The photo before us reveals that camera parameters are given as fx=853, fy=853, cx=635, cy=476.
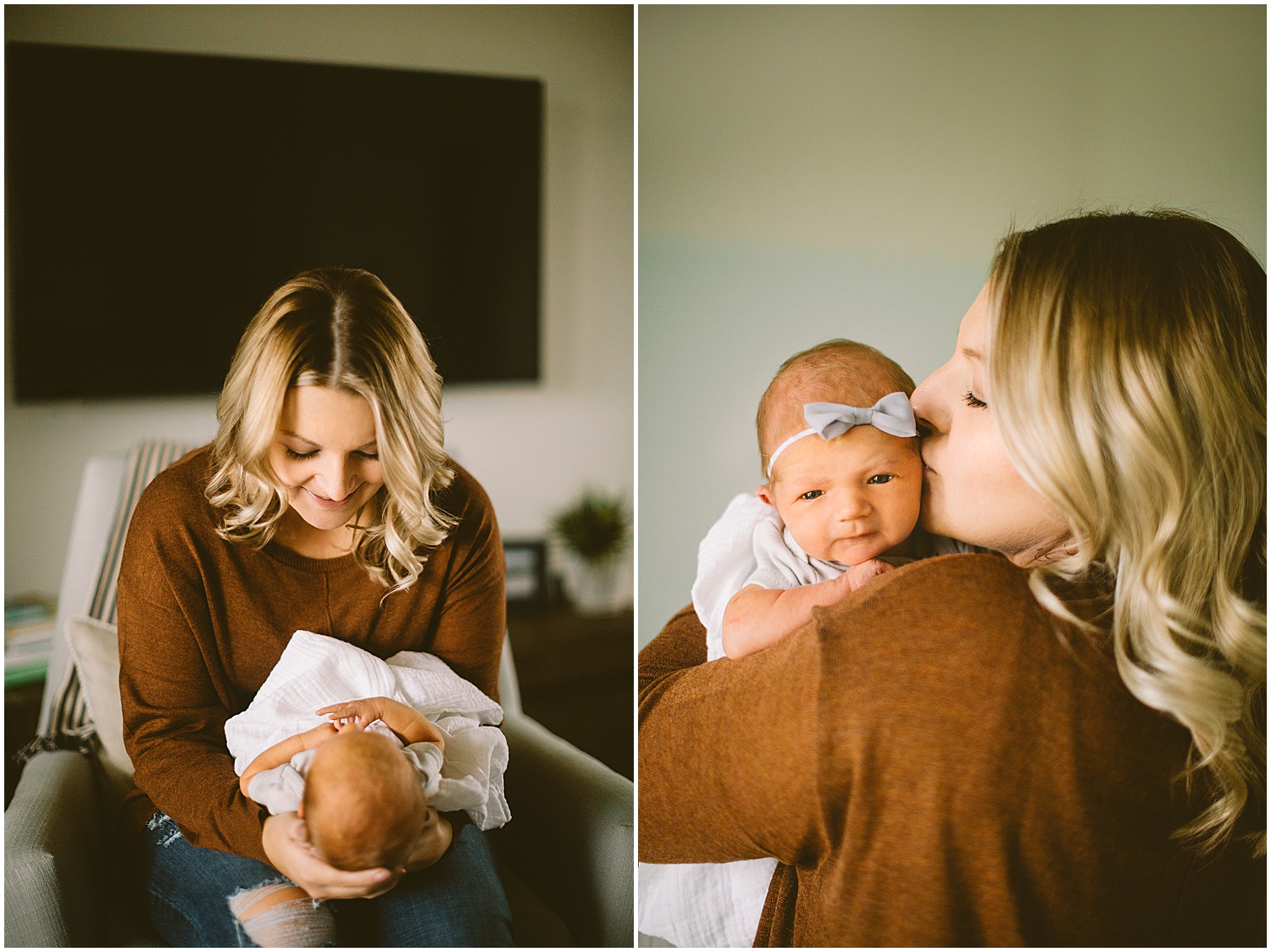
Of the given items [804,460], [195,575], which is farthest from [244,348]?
[804,460]

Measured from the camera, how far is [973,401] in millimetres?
1251

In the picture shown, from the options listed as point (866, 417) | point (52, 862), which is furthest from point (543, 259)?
point (52, 862)

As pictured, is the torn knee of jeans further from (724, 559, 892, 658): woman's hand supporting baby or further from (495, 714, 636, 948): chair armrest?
(724, 559, 892, 658): woman's hand supporting baby

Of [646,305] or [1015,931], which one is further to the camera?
[646,305]

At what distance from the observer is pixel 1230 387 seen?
1.17 meters

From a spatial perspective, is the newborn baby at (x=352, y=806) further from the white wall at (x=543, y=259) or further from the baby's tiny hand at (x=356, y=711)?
the white wall at (x=543, y=259)

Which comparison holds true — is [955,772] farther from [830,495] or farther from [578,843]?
[578,843]

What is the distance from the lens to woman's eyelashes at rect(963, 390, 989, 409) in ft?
4.08

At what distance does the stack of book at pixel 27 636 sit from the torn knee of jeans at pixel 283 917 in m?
0.61

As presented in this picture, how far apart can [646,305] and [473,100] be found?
467 millimetres

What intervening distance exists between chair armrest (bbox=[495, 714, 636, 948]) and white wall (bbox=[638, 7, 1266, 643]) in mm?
294

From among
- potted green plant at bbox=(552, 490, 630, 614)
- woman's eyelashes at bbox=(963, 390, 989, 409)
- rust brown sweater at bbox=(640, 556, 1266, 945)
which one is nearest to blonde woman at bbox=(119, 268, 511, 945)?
potted green plant at bbox=(552, 490, 630, 614)

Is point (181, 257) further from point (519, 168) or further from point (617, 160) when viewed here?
point (617, 160)

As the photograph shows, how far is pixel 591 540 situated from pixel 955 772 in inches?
28.8
